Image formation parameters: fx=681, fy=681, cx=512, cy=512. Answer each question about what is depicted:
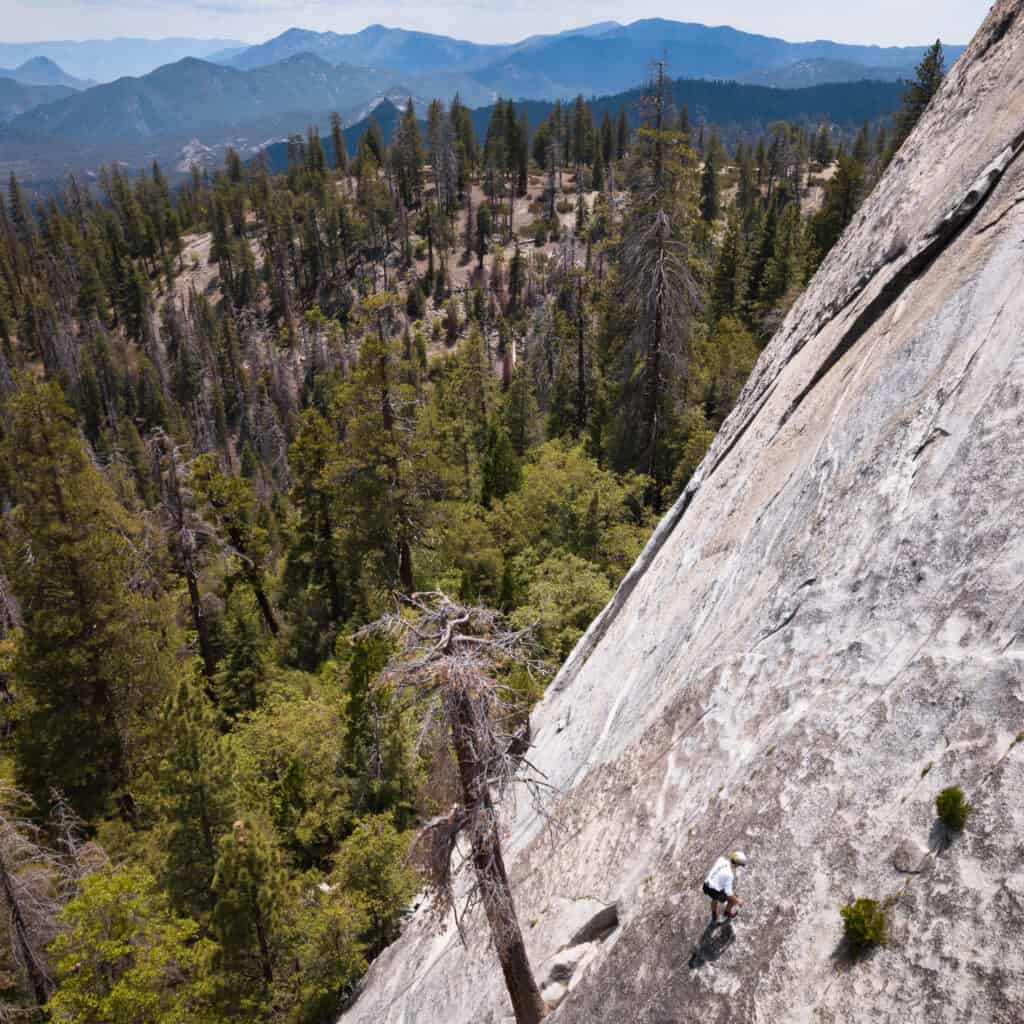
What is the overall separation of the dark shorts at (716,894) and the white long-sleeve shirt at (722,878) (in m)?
0.03

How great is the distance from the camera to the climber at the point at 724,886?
666cm

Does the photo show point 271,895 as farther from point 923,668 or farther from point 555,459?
point 555,459

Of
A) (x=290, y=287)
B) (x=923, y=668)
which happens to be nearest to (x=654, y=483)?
(x=923, y=668)

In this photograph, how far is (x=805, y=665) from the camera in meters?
8.03

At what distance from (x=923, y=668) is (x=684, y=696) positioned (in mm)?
3512

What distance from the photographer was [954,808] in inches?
225

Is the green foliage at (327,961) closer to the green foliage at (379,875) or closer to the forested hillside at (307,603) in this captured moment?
the forested hillside at (307,603)

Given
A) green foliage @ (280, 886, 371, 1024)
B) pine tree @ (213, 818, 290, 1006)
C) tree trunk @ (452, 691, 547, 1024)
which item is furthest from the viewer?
green foliage @ (280, 886, 371, 1024)

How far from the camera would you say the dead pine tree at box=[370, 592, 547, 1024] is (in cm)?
745

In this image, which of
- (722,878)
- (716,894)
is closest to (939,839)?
(722,878)

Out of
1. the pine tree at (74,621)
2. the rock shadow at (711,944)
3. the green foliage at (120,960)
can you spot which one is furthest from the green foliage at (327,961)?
the rock shadow at (711,944)

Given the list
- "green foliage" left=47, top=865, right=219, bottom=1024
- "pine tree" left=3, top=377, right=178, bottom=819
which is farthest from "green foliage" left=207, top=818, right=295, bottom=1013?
"pine tree" left=3, top=377, right=178, bottom=819

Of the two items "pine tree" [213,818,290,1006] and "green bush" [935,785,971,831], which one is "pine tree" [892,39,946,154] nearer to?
"green bush" [935,785,971,831]

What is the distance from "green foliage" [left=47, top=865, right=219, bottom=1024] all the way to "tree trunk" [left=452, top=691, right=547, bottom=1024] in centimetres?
811
